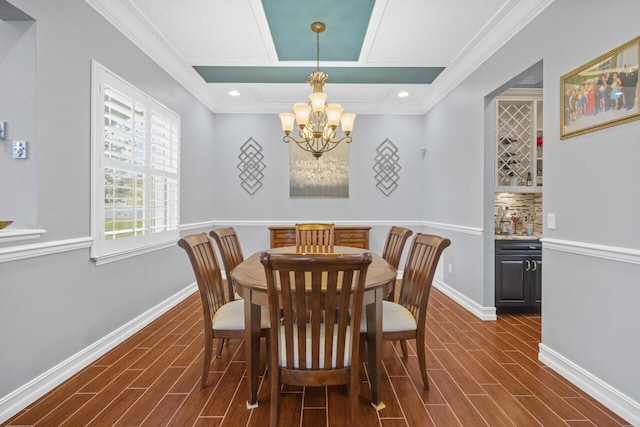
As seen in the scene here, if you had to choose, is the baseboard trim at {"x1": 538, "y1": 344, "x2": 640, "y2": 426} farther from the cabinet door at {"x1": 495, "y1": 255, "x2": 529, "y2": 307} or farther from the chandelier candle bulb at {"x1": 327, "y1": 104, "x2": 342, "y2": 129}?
the chandelier candle bulb at {"x1": 327, "y1": 104, "x2": 342, "y2": 129}

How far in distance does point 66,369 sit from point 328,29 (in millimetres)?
3428

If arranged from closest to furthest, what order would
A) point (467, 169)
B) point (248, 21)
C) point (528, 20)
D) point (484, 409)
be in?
1. point (484, 409)
2. point (528, 20)
3. point (248, 21)
4. point (467, 169)

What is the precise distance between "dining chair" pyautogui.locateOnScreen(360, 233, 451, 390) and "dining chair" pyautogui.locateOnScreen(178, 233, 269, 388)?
802 millimetres

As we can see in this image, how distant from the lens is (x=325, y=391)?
2.02m

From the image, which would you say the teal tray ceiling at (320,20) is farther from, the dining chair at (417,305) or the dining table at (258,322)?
the dining table at (258,322)

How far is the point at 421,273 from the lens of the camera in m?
2.07

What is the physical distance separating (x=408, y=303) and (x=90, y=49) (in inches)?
119

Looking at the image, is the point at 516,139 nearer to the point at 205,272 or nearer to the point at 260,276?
the point at 260,276

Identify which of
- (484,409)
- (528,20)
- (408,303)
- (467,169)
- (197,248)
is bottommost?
(484,409)

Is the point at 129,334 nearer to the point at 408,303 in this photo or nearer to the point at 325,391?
the point at 325,391

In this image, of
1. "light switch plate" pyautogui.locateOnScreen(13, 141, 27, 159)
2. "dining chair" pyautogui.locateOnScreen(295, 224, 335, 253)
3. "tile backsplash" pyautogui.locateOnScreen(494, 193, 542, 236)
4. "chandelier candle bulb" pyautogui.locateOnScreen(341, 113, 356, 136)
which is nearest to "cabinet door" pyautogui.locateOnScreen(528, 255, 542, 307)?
"tile backsplash" pyautogui.locateOnScreen(494, 193, 542, 236)

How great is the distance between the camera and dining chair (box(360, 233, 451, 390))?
195 centimetres

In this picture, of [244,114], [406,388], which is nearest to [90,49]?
[244,114]

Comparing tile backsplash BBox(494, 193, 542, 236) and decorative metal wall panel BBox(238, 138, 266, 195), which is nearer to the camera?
tile backsplash BBox(494, 193, 542, 236)
